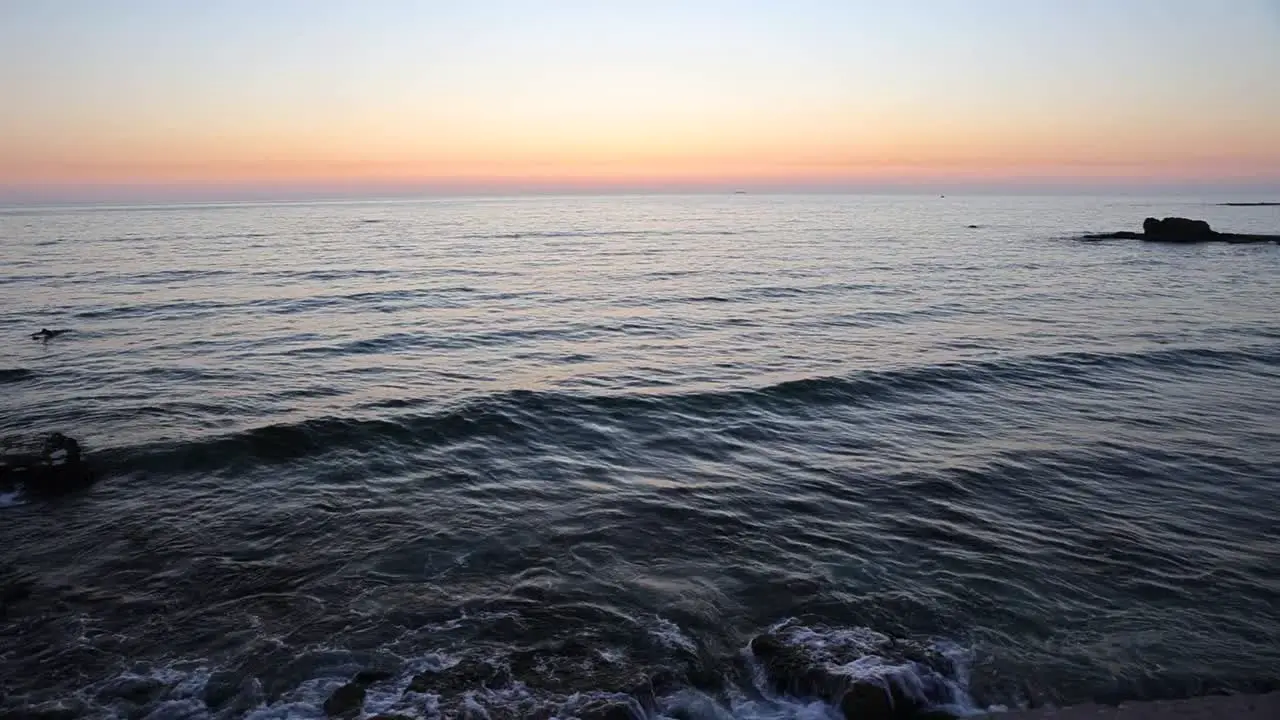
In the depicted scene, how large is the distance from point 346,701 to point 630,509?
5637mm

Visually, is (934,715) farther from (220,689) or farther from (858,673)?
(220,689)

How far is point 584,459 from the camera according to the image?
47.0 feet

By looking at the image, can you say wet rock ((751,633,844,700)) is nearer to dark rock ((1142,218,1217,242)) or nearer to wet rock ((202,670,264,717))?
wet rock ((202,670,264,717))

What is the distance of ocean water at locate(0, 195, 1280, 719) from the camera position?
7602 millimetres

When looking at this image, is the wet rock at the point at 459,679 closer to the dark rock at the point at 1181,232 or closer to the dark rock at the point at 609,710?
the dark rock at the point at 609,710

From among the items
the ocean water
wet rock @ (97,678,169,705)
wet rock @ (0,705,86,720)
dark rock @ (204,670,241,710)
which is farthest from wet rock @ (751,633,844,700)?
wet rock @ (0,705,86,720)

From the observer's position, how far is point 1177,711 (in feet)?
21.2

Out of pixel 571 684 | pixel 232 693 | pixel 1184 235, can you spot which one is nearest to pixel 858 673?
pixel 571 684

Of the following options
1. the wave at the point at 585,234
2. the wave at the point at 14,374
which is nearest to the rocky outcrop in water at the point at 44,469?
the wave at the point at 14,374

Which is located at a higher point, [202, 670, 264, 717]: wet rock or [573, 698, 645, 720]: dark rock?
[573, 698, 645, 720]: dark rock

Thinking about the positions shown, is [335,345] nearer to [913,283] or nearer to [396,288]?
[396,288]

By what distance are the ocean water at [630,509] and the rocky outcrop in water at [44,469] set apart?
406 millimetres

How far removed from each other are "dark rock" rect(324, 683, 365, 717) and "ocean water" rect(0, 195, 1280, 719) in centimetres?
16

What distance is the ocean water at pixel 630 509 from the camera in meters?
7.60
